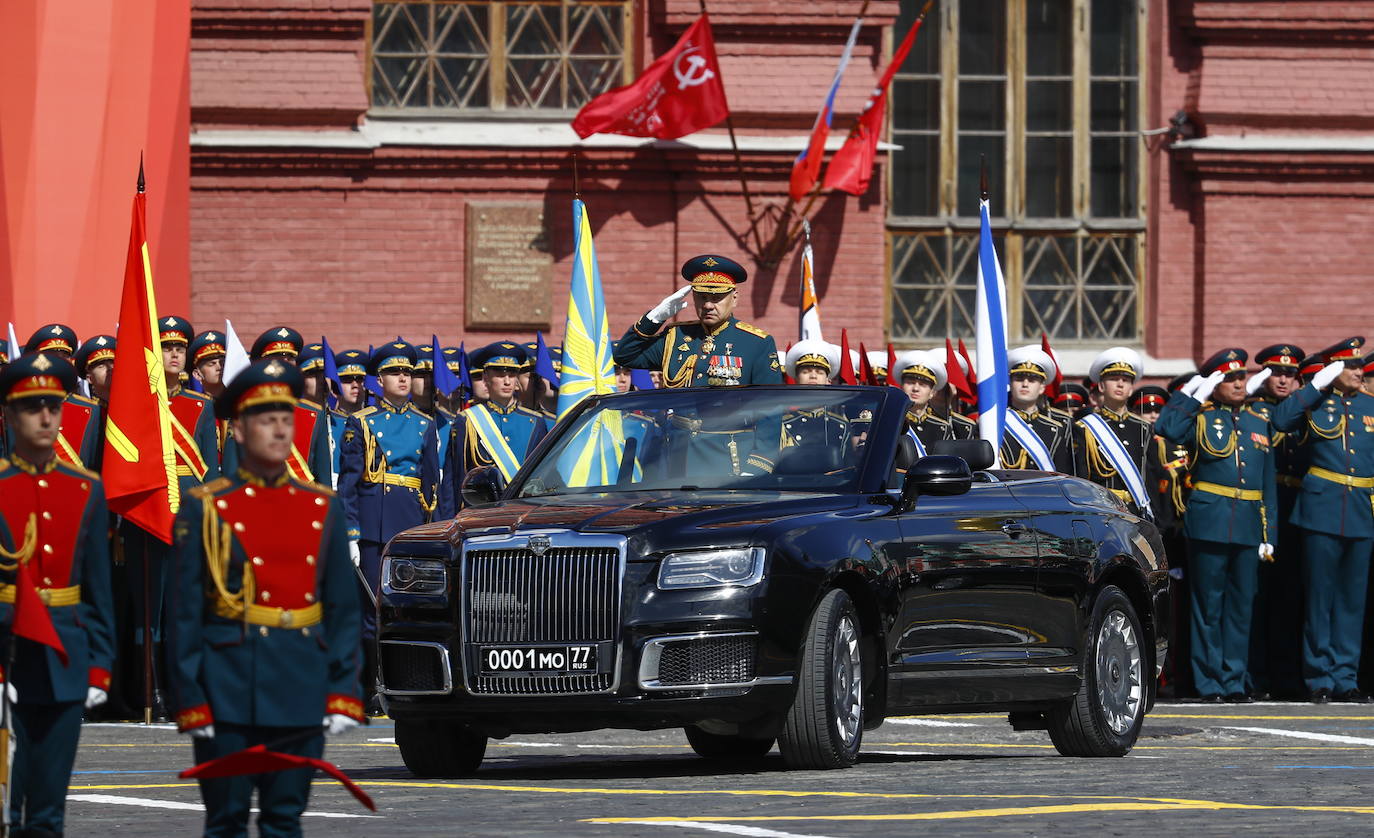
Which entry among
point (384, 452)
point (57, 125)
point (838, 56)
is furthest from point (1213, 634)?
point (57, 125)

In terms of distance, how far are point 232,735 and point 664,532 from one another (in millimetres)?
3826

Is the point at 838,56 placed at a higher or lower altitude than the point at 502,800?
higher

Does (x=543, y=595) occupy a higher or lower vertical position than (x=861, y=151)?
lower

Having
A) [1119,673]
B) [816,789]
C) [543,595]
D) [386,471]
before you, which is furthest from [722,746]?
[386,471]

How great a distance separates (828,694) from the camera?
37.6ft

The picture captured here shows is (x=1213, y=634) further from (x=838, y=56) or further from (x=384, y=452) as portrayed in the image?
(x=838, y=56)

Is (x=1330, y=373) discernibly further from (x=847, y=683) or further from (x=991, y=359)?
(x=847, y=683)

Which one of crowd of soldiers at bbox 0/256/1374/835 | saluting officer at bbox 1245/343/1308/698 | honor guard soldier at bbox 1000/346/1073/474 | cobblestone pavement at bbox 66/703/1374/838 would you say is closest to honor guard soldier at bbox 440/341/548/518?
crowd of soldiers at bbox 0/256/1374/835

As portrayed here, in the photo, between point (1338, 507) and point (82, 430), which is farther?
point (1338, 507)

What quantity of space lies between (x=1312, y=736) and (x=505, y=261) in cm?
1067

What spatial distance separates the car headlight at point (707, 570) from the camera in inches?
441

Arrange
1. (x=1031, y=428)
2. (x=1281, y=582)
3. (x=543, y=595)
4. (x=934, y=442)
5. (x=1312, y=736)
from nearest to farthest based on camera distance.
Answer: (x=543, y=595) → (x=934, y=442) → (x=1312, y=736) → (x=1031, y=428) → (x=1281, y=582)

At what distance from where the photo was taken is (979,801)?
10445 mm

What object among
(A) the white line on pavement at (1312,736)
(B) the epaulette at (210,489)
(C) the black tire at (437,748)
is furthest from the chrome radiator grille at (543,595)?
(A) the white line on pavement at (1312,736)
